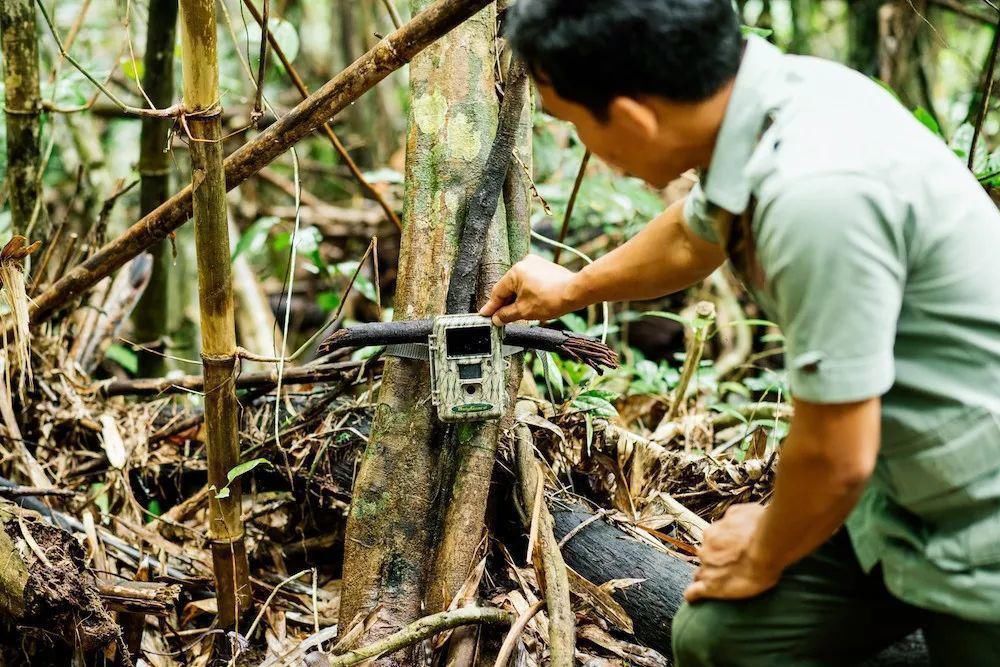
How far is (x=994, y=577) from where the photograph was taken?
1.27m

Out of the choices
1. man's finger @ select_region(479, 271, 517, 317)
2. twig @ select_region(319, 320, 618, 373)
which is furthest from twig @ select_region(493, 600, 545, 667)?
man's finger @ select_region(479, 271, 517, 317)

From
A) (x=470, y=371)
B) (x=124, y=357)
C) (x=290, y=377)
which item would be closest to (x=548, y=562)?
(x=470, y=371)

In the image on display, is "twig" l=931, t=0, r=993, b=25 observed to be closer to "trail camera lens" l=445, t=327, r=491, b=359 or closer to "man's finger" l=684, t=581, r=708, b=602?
"trail camera lens" l=445, t=327, r=491, b=359

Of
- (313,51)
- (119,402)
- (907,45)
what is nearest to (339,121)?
(313,51)

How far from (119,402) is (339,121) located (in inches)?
213

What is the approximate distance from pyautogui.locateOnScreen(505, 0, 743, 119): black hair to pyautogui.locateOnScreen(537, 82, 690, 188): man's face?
2 centimetres

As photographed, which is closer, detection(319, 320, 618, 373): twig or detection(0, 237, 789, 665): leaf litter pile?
detection(319, 320, 618, 373): twig

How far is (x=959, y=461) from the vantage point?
4.15ft

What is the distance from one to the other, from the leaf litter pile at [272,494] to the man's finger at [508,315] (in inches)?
14.6

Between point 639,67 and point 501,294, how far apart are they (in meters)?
0.79

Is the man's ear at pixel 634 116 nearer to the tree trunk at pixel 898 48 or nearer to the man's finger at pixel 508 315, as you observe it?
the man's finger at pixel 508 315

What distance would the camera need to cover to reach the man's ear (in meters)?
1.25

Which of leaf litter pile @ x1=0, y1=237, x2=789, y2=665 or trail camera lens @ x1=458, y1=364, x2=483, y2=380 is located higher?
trail camera lens @ x1=458, y1=364, x2=483, y2=380

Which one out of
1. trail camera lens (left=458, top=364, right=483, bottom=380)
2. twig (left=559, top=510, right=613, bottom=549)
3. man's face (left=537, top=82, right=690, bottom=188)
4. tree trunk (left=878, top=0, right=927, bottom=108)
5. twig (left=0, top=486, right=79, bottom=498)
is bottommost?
twig (left=559, top=510, right=613, bottom=549)
